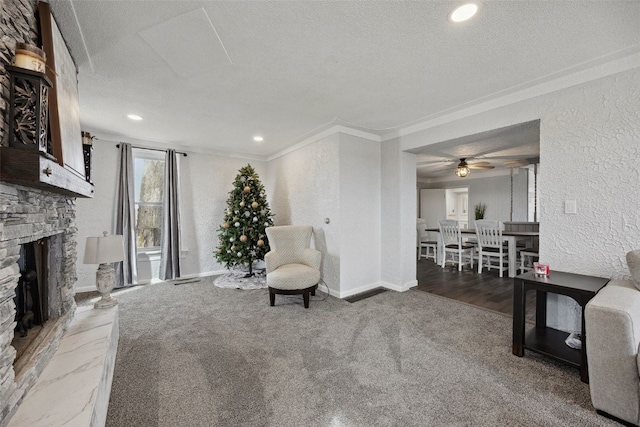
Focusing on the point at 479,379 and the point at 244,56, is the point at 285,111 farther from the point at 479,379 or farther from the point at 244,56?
the point at 479,379

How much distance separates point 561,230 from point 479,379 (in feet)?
5.14

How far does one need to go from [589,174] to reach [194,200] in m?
5.28

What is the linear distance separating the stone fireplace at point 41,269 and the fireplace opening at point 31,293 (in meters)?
0.02

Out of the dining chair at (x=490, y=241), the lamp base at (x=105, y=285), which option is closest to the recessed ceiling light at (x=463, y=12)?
the lamp base at (x=105, y=285)

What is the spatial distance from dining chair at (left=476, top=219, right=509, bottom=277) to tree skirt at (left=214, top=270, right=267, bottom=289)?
13.2ft

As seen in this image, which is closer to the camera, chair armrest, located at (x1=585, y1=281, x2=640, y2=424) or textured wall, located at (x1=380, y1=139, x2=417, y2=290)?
chair armrest, located at (x1=585, y1=281, x2=640, y2=424)

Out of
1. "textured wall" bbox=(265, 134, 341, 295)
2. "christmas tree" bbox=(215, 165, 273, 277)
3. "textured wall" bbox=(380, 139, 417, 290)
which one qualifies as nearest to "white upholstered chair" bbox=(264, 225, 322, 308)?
"textured wall" bbox=(265, 134, 341, 295)

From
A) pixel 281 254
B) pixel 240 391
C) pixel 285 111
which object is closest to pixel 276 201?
pixel 281 254

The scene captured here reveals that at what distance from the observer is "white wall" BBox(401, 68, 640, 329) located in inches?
80.4

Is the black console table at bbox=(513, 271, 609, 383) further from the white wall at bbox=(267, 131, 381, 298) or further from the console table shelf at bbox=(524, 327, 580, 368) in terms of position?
the white wall at bbox=(267, 131, 381, 298)

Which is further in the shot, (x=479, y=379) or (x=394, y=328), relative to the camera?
(x=394, y=328)

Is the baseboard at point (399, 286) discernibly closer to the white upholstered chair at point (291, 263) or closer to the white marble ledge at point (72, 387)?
the white upholstered chair at point (291, 263)

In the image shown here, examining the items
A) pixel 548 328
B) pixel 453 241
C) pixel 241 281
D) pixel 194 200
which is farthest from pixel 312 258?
pixel 453 241

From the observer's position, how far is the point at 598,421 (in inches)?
57.2
